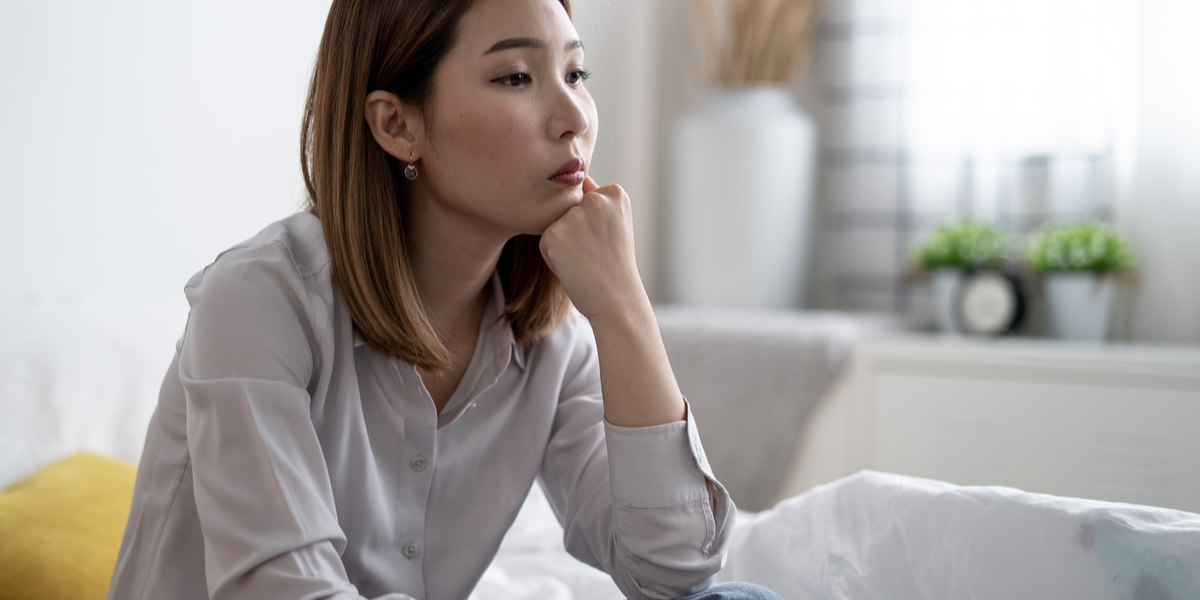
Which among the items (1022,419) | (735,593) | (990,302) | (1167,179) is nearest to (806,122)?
(990,302)

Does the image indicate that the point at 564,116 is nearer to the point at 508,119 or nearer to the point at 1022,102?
the point at 508,119

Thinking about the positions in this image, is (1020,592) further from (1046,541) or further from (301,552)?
(301,552)

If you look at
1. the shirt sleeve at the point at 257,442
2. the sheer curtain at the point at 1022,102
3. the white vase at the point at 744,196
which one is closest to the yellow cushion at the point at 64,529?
the shirt sleeve at the point at 257,442

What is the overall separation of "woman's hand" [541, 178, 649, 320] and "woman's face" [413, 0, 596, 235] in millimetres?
24

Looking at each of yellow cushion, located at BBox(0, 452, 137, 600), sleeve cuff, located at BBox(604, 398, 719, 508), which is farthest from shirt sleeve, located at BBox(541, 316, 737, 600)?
yellow cushion, located at BBox(0, 452, 137, 600)

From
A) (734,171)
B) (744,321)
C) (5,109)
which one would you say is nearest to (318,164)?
(5,109)

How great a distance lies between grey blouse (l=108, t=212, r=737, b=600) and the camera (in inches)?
27.2

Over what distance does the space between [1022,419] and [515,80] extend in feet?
4.55

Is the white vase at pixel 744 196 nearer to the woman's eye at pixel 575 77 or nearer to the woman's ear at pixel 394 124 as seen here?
the woman's eye at pixel 575 77

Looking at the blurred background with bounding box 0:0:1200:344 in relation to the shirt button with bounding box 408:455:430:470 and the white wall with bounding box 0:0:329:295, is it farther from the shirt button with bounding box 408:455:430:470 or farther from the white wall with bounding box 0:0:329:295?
the shirt button with bounding box 408:455:430:470

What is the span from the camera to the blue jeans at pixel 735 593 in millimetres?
747

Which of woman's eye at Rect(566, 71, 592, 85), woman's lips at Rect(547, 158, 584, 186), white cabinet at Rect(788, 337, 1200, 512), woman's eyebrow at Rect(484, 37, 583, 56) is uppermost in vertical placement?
woman's eyebrow at Rect(484, 37, 583, 56)

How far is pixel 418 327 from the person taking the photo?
0.84 m

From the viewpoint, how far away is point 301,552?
68 centimetres
